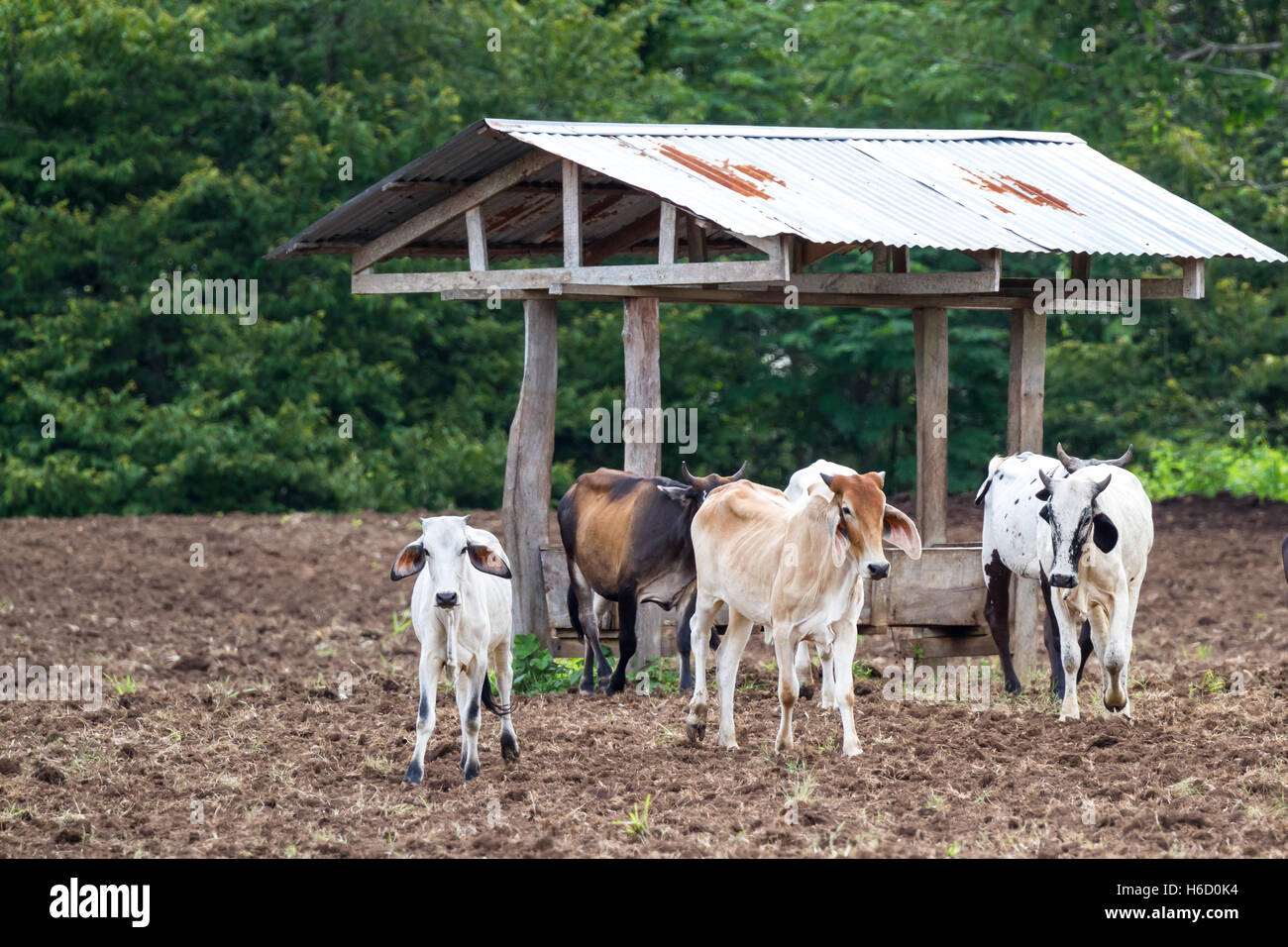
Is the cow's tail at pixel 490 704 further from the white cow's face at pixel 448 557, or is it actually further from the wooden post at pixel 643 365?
the wooden post at pixel 643 365

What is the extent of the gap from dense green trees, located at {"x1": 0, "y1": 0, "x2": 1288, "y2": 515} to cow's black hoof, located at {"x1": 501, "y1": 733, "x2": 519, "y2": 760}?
13577 mm

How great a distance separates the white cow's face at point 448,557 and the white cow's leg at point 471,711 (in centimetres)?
46

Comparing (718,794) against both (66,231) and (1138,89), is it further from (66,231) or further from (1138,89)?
(1138,89)

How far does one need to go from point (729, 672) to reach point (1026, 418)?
11.2 ft

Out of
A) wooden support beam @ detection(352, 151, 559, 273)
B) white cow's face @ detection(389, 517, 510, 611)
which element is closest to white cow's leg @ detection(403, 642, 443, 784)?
white cow's face @ detection(389, 517, 510, 611)

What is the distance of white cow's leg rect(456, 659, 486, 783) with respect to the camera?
8078 millimetres

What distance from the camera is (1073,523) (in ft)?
29.6

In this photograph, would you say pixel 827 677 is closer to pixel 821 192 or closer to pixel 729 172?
pixel 821 192

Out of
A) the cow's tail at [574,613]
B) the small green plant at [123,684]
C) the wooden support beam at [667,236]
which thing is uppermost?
the wooden support beam at [667,236]

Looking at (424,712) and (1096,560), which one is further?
(1096,560)

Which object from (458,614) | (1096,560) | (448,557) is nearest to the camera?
(448,557)

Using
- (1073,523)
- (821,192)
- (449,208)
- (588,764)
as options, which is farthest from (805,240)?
(588,764)

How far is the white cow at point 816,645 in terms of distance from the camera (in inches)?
350

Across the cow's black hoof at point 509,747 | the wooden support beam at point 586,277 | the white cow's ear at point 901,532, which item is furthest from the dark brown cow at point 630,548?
the cow's black hoof at point 509,747
